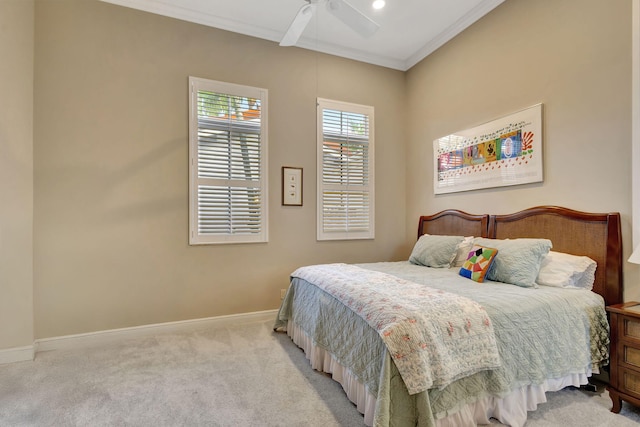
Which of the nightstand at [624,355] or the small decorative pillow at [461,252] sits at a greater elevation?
the small decorative pillow at [461,252]

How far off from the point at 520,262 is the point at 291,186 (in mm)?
2355

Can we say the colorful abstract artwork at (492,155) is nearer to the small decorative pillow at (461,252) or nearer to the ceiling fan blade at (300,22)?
the small decorative pillow at (461,252)

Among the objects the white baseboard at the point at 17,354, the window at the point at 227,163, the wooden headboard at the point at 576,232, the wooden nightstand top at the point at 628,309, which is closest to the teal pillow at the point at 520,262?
the wooden headboard at the point at 576,232

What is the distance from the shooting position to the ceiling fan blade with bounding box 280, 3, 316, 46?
229 cm

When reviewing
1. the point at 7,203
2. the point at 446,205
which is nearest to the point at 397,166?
the point at 446,205

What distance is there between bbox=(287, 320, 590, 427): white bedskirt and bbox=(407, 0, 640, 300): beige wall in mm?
906

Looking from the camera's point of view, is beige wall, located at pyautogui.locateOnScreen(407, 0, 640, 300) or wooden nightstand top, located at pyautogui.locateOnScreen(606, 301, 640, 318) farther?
beige wall, located at pyautogui.locateOnScreen(407, 0, 640, 300)

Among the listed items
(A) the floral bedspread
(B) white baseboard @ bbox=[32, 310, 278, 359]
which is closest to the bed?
(A) the floral bedspread

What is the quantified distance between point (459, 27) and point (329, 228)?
2.65 metres

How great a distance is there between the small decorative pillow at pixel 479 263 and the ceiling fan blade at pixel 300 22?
2.29 meters

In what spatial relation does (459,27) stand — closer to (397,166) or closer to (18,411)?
(397,166)

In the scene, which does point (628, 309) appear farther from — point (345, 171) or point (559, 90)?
point (345, 171)

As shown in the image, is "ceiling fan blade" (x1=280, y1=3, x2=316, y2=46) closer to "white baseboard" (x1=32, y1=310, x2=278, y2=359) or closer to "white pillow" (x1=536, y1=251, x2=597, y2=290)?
"white pillow" (x1=536, y1=251, x2=597, y2=290)

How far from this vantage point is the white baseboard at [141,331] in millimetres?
2807
